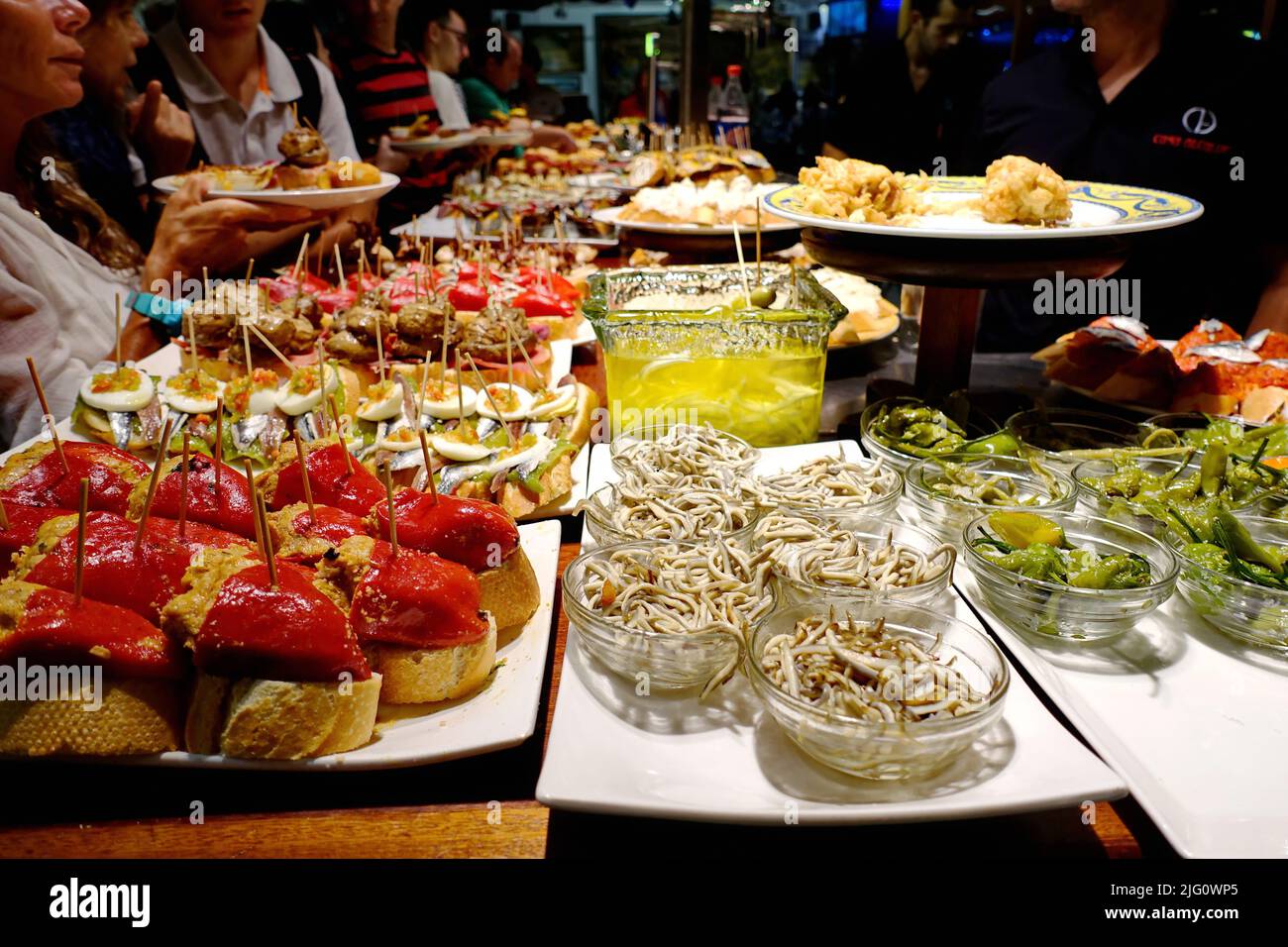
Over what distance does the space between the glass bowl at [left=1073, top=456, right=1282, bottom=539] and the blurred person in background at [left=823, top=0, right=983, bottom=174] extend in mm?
4449

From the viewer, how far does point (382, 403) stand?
2.48 m

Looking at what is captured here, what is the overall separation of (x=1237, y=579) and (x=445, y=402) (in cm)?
204

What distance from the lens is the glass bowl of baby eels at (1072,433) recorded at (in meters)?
2.18

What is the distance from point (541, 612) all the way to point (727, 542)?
0.44 meters

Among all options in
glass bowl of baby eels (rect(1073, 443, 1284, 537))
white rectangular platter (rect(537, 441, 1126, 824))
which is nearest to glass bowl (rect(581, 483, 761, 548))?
white rectangular platter (rect(537, 441, 1126, 824))

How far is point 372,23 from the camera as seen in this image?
6805 mm

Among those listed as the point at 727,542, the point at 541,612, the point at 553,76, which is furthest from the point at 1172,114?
the point at 553,76

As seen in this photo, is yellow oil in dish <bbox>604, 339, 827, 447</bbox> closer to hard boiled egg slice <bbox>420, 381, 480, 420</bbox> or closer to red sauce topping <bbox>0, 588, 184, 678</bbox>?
hard boiled egg slice <bbox>420, 381, 480, 420</bbox>

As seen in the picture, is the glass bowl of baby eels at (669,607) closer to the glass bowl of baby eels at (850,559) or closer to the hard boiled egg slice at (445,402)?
the glass bowl of baby eels at (850,559)

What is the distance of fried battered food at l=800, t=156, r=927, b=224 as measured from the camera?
2301 mm

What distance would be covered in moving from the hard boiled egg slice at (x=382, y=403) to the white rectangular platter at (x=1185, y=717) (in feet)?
5.74

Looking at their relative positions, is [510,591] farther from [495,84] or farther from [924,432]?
[495,84]

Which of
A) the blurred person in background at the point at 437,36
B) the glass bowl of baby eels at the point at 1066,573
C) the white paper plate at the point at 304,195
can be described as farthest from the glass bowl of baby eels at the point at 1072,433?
the blurred person in background at the point at 437,36
